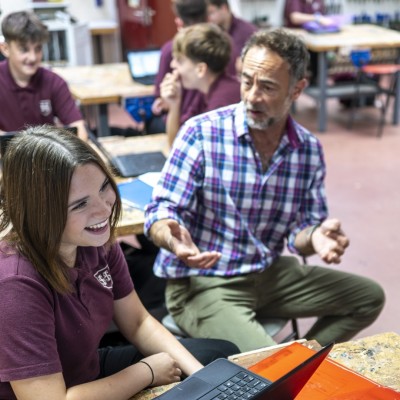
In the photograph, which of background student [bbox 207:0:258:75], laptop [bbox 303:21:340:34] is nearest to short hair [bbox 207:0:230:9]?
background student [bbox 207:0:258:75]

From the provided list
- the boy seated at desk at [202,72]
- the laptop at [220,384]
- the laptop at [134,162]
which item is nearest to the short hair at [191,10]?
the boy seated at desk at [202,72]

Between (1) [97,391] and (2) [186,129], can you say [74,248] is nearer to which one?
(1) [97,391]

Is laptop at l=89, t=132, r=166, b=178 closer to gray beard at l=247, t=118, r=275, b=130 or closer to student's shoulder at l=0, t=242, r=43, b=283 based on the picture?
gray beard at l=247, t=118, r=275, b=130

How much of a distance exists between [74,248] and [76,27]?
5031 millimetres

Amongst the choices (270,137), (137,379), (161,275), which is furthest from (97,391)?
(270,137)

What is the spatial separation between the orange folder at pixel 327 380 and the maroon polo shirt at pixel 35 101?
6.89 ft

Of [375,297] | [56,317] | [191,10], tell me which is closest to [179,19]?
[191,10]

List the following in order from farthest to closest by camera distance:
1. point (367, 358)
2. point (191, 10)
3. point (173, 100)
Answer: point (191, 10)
point (173, 100)
point (367, 358)

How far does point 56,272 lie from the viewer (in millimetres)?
1301

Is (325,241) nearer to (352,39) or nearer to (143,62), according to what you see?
(143,62)

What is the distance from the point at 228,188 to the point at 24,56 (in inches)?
59.5

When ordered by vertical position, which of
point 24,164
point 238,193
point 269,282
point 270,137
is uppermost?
point 24,164

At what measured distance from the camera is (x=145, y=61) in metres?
4.38

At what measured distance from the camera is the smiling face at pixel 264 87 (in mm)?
2010
